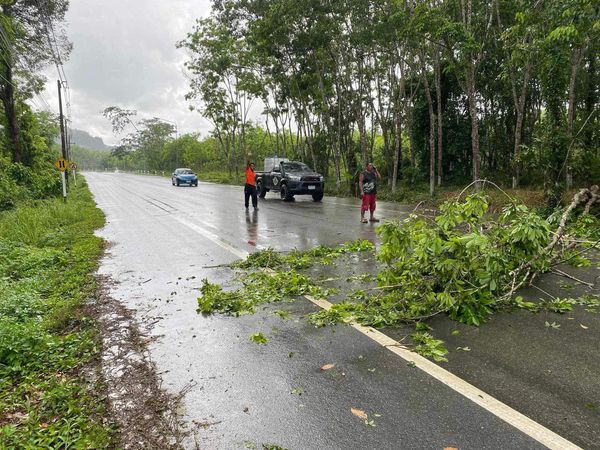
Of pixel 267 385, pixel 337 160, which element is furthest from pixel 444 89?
pixel 267 385

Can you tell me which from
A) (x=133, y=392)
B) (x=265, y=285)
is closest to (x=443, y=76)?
(x=265, y=285)

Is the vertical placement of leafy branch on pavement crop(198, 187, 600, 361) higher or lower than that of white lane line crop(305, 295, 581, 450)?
higher

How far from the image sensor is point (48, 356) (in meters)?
3.86

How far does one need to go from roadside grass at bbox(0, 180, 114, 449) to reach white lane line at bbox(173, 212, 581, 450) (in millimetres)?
2346

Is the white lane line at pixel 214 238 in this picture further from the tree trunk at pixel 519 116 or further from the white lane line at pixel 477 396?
the tree trunk at pixel 519 116

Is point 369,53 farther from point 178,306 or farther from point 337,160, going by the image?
point 178,306

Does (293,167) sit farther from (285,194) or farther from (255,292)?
(255,292)

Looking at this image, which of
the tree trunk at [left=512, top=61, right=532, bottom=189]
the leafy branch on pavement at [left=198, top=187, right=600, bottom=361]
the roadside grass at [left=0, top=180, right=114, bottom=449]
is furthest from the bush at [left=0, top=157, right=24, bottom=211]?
the tree trunk at [left=512, top=61, right=532, bottom=189]

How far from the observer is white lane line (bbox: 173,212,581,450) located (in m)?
2.52

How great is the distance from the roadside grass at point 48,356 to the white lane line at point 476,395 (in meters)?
2.35

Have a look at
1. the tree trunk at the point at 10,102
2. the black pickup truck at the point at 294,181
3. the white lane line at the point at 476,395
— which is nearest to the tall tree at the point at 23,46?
the tree trunk at the point at 10,102

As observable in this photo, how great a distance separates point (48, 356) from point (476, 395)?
12.0 feet

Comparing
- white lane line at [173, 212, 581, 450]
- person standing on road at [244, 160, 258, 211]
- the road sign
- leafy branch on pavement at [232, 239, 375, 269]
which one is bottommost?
white lane line at [173, 212, 581, 450]

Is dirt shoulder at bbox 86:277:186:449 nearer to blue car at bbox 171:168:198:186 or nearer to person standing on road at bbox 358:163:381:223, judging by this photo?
person standing on road at bbox 358:163:381:223
